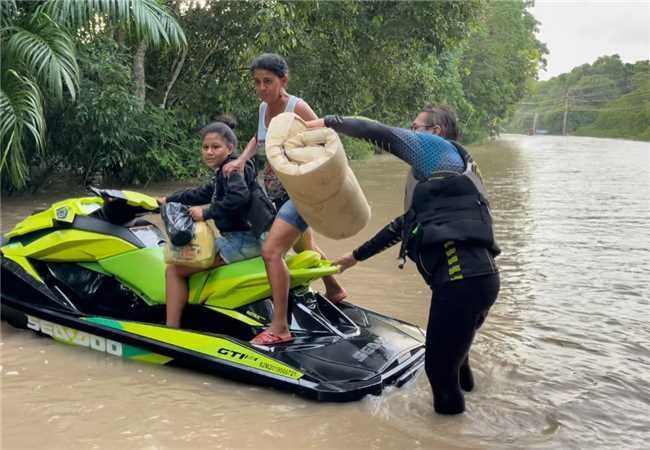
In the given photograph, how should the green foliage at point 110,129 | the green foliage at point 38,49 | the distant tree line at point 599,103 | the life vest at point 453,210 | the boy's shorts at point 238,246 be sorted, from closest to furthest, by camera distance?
the life vest at point 453,210 < the boy's shorts at point 238,246 < the green foliage at point 38,49 < the green foliage at point 110,129 < the distant tree line at point 599,103

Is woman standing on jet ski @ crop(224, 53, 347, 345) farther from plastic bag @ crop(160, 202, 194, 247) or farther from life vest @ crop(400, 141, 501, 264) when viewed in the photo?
life vest @ crop(400, 141, 501, 264)

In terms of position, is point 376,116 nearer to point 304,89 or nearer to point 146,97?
point 304,89

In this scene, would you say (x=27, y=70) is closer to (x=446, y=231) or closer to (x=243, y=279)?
(x=243, y=279)

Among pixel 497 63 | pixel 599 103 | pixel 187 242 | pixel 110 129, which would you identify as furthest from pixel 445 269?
pixel 599 103

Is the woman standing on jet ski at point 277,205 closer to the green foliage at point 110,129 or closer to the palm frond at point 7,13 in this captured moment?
the palm frond at point 7,13

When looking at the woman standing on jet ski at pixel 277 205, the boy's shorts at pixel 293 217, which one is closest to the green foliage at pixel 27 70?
the woman standing on jet ski at pixel 277 205

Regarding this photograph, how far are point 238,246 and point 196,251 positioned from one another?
271 mm

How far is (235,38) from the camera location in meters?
13.4

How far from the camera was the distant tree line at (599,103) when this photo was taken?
8069 cm

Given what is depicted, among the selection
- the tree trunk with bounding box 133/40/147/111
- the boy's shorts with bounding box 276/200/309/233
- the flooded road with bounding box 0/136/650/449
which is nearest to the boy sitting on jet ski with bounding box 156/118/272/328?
the boy's shorts with bounding box 276/200/309/233

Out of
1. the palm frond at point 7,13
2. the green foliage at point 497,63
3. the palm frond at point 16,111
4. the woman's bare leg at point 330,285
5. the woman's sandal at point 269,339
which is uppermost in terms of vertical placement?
the green foliage at point 497,63

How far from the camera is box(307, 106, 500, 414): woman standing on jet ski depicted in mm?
2877

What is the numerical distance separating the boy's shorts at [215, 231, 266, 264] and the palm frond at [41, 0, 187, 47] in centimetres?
514

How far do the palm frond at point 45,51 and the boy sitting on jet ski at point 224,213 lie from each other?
14.3 ft
